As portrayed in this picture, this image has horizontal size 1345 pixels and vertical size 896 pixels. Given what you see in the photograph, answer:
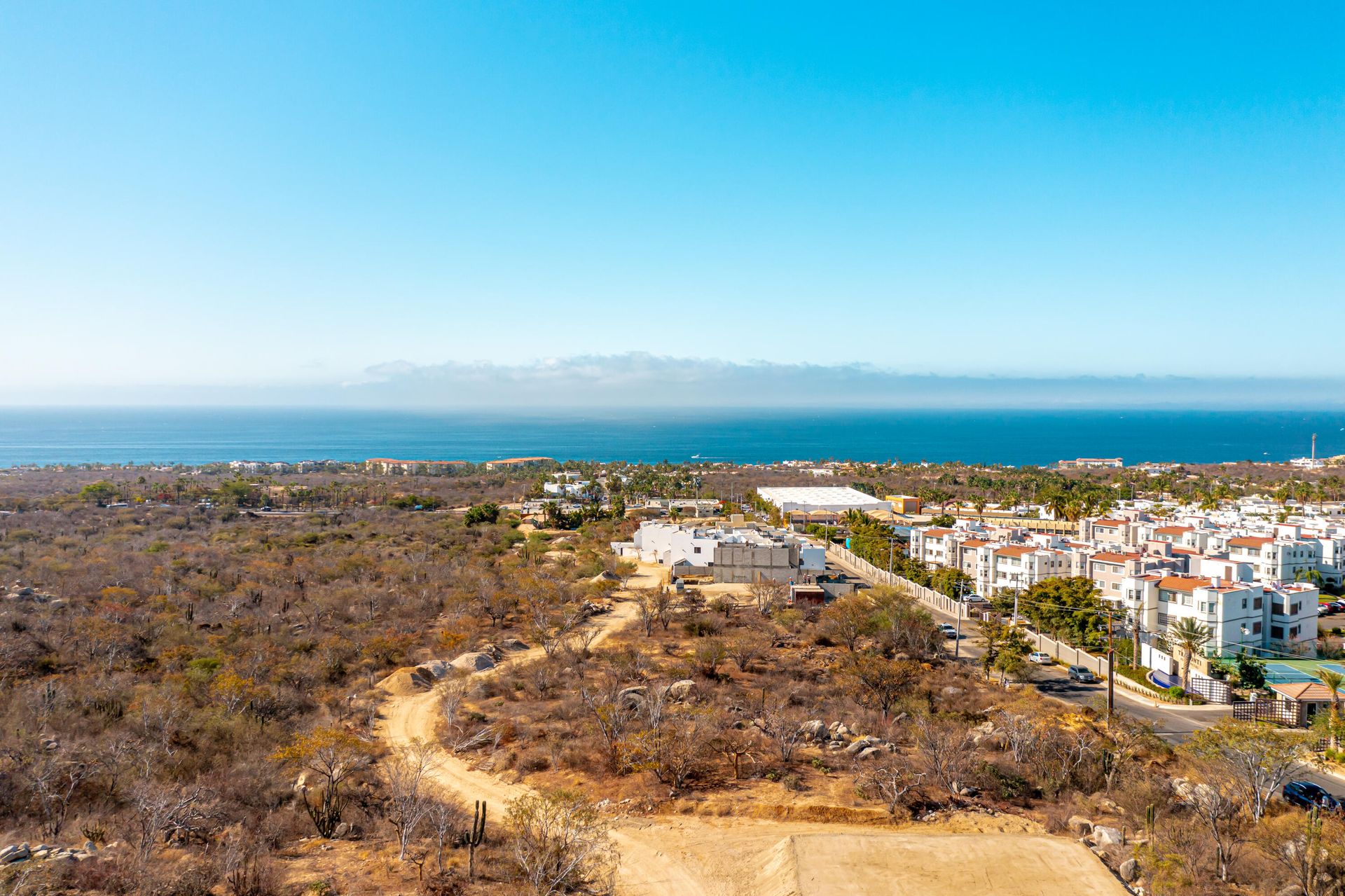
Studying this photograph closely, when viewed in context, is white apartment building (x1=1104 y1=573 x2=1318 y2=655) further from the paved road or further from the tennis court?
the paved road

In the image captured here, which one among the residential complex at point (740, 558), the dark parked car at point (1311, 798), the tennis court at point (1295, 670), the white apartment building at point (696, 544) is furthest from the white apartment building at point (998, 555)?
the dark parked car at point (1311, 798)

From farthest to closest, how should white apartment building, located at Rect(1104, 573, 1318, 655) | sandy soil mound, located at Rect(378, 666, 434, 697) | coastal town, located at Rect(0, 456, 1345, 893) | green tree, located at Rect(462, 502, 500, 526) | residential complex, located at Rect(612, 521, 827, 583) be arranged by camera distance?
green tree, located at Rect(462, 502, 500, 526) → residential complex, located at Rect(612, 521, 827, 583) → white apartment building, located at Rect(1104, 573, 1318, 655) → sandy soil mound, located at Rect(378, 666, 434, 697) → coastal town, located at Rect(0, 456, 1345, 893)

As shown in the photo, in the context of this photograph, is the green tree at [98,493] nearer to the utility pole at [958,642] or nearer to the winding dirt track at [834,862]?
the winding dirt track at [834,862]

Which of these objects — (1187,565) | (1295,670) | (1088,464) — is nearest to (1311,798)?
(1295,670)

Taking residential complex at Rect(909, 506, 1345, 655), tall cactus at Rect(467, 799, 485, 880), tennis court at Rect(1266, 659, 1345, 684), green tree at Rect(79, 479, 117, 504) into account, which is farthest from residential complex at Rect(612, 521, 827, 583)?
green tree at Rect(79, 479, 117, 504)

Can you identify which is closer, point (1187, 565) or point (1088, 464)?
point (1187, 565)

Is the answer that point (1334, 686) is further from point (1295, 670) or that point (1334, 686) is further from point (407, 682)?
point (407, 682)

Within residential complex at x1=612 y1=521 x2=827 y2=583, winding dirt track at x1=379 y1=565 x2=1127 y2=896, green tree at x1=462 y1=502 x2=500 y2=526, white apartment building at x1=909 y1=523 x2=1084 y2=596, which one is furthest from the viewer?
green tree at x1=462 y1=502 x2=500 y2=526
